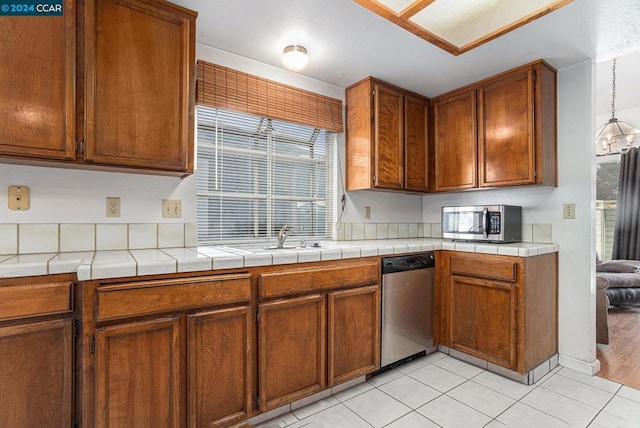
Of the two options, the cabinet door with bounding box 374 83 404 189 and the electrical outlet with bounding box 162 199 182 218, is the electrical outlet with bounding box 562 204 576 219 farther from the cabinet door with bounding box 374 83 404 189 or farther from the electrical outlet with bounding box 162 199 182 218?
the electrical outlet with bounding box 162 199 182 218

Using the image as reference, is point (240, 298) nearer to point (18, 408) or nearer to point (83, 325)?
point (83, 325)

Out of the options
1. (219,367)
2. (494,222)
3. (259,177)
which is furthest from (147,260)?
(494,222)

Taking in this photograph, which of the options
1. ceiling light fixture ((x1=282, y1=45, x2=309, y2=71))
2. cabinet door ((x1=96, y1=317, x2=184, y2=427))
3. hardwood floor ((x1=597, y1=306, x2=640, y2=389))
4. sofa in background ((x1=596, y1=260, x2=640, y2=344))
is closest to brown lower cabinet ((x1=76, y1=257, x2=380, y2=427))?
cabinet door ((x1=96, y1=317, x2=184, y2=427))

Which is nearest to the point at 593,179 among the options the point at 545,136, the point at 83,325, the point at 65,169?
the point at 545,136

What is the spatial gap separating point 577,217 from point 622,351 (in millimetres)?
1299

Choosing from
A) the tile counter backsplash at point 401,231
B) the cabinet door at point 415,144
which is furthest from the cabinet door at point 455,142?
the tile counter backsplash at point 401,231

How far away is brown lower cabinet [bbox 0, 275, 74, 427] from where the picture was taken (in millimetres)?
1236

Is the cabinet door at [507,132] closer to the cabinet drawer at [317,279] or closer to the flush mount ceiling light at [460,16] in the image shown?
the flush mount ceiling light at [460,16]

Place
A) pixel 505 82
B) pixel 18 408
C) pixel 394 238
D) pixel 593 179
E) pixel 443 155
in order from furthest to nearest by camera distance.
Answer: pixel 394 238 < pixel 443 155 < pixel 505 82 < pixel 593 179 < pixel 18 408

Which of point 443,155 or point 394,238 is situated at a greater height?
point 443,155

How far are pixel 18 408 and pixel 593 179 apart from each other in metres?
3.51

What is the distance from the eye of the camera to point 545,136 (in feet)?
7.72

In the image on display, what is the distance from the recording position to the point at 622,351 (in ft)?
8.67

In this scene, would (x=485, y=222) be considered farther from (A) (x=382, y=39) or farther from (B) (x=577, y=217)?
(A) (x=382, y=39)
